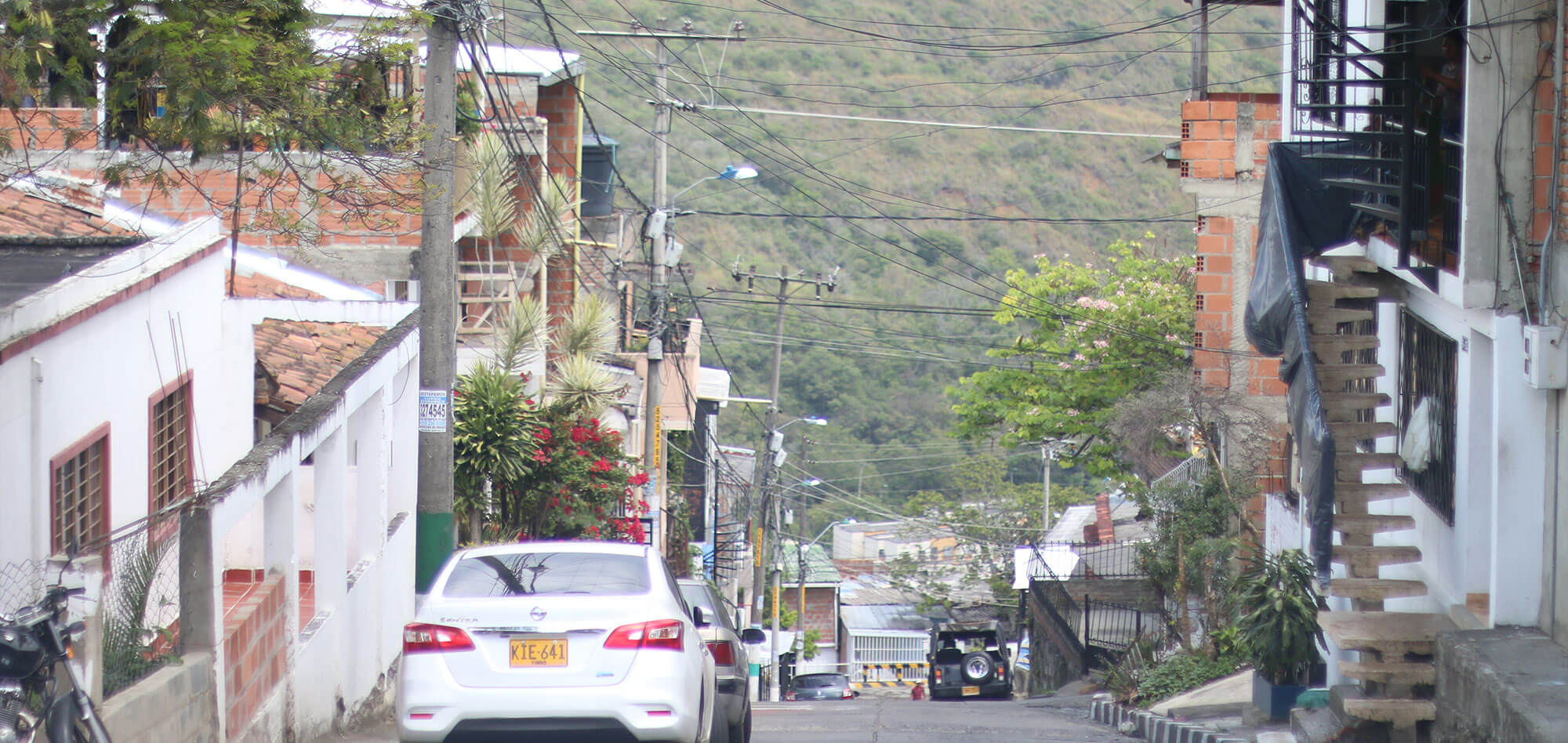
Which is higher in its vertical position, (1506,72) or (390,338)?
(1506,72)

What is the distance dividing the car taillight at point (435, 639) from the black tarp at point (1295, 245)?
6254mm

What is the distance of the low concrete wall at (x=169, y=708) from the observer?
20.2 ft

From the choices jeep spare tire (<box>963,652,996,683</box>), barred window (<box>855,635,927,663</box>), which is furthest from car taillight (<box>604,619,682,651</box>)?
Answer: barred window (<box>855,635,927,663</box>)

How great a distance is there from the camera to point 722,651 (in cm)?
1127

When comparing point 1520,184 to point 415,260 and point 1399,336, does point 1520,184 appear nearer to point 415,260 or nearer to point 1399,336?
point 1399,336

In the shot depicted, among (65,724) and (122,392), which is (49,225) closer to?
(122,392)

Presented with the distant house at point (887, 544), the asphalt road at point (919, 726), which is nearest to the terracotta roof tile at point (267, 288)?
the asphalt road at point (919, 726)

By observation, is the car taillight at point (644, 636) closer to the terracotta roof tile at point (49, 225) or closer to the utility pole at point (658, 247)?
the terracotta roof tile at point (49, 225)

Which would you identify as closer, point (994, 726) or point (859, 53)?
point (994, 726)

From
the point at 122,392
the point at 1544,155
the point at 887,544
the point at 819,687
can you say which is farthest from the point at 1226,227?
the point at 887,544

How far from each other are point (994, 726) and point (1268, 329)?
5.81 meters

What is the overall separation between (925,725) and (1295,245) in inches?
261

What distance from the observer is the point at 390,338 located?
1295cm

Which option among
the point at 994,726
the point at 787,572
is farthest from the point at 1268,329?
the point at 787,572
